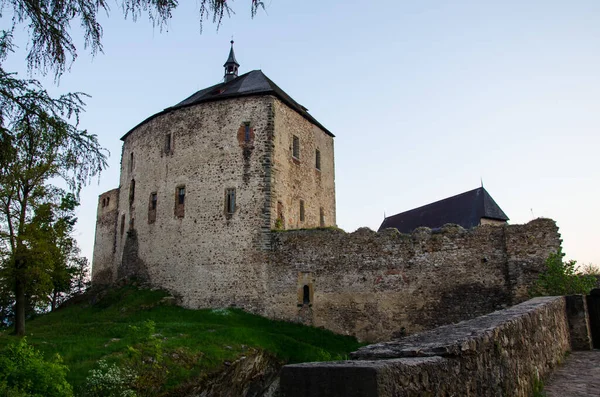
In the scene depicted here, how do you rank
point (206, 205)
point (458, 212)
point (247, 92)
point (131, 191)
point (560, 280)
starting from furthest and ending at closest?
point (458, 212) → point (131, 191) → point (247, 92) → point (206, 205) → point (560, 280)

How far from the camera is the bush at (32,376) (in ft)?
36.8

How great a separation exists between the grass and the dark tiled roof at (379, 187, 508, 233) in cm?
1619

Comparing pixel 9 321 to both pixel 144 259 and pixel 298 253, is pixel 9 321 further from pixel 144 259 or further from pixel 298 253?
pixel 298 253

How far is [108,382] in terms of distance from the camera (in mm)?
12453

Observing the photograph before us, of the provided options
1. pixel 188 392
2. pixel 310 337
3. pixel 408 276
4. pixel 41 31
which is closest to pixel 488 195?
pixel 408 276

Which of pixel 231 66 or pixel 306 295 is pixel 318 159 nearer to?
pixel 306 295

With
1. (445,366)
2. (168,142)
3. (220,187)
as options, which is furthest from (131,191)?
(445,366)

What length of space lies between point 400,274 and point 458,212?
15.8 m

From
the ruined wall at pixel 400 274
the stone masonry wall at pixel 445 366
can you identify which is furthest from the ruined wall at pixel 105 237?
the stone masonry wall at pixel 445 366

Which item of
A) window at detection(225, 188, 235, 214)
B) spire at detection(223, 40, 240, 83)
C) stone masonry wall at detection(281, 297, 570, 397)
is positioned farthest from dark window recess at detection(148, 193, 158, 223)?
stone masonry wall at detection(281, 297, 570, 397)

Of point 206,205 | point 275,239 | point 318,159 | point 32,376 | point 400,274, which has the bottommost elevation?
point 32,376

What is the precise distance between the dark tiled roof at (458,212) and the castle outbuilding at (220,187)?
992 centimetres

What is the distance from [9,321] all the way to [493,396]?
36.1 m

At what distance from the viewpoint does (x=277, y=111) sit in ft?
81.5
